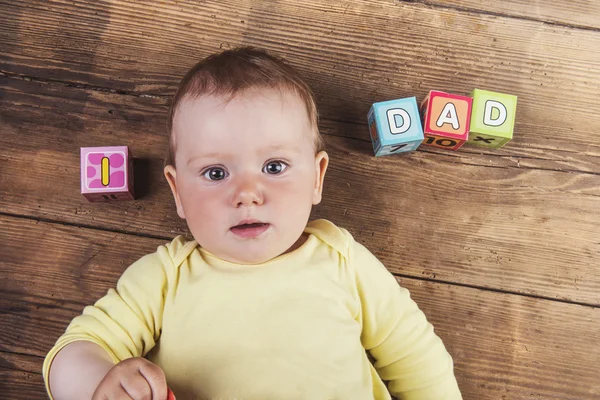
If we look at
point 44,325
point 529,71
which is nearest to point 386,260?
point 529,71

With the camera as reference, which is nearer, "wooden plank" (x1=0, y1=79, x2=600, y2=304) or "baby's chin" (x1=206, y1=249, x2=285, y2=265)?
"baby's chin" (x1=206, y1=249, x2=285, y2=265)

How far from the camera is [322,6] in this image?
116 cm

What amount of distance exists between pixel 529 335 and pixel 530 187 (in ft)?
1.07

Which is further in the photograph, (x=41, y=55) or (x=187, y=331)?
(x=41, y=55)

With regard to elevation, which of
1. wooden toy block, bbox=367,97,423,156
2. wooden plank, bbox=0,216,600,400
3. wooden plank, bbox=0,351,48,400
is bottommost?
wooden plank, bbox=0,351,48,400

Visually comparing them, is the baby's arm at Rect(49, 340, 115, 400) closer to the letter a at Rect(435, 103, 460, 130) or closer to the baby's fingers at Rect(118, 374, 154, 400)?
the baby's fingers at Rect(118, 374, 154, 400)

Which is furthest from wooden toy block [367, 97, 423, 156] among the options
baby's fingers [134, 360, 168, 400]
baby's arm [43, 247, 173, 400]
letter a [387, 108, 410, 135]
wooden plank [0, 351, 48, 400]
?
wooden plank [0, 351, 48, 400]

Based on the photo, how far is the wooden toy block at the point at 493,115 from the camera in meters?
1.03

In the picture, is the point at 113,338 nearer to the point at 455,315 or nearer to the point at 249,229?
the point at 249,229

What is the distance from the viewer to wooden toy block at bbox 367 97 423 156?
1.01 meters

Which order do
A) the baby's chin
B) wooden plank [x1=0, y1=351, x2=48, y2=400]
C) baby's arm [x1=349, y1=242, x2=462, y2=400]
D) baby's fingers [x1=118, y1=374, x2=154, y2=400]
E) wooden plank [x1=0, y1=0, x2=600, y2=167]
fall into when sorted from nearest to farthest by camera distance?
1. baby's fingers [x1=118, y1=374, x2=154, y2=400]
2. the baby's chin
3. baby's arm [x1=349, y1=242, x2=462, y2=400]
4. wooden plank [x1=0, y1=351, x2=48, y2=400]
5. wooden plank [x1=0, y1=0, x2=600, y2=167]

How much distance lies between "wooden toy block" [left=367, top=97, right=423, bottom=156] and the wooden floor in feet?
0.34

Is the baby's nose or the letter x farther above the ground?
the letter x

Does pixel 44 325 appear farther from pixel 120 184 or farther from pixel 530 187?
pixel 530 187
